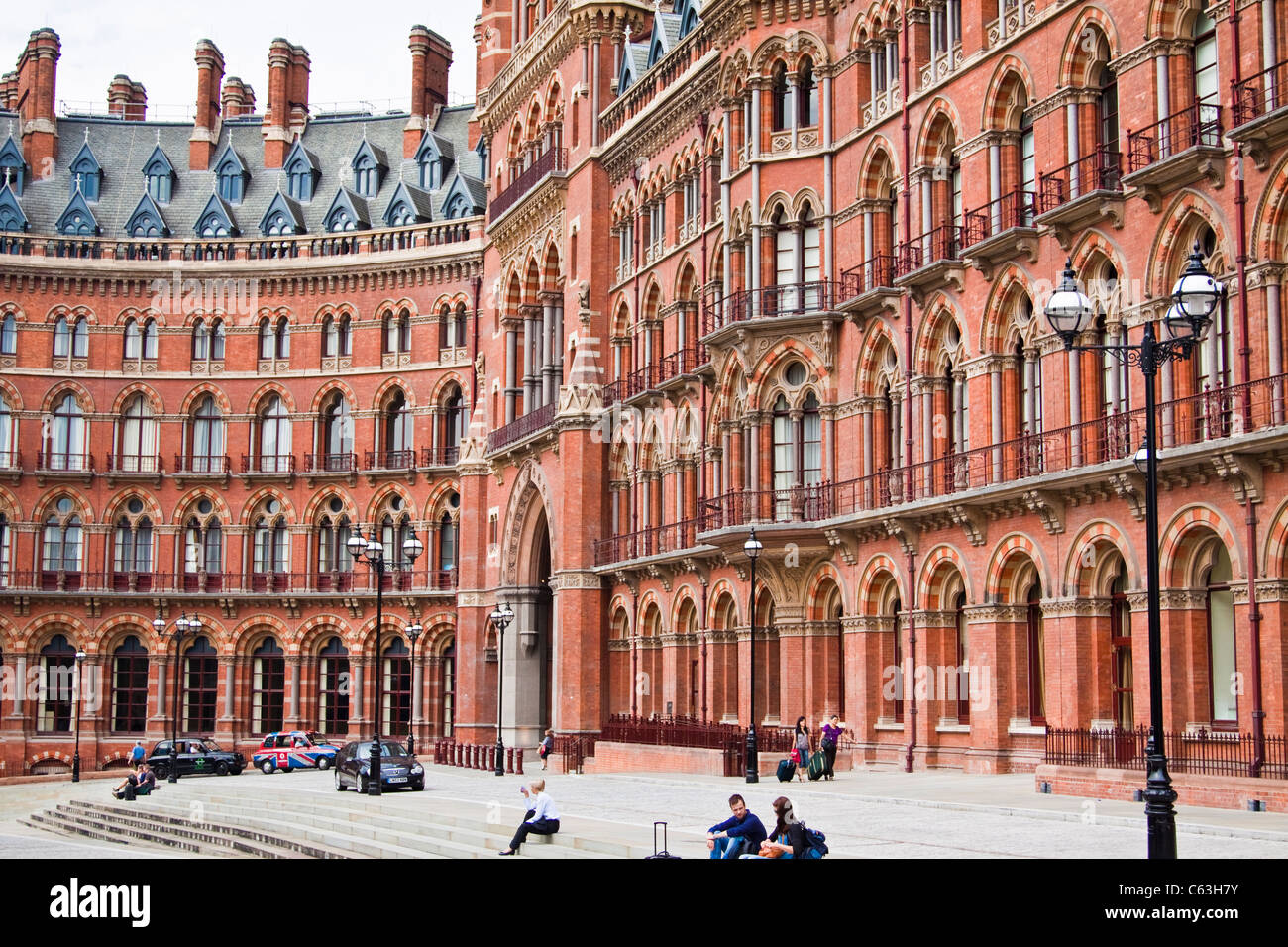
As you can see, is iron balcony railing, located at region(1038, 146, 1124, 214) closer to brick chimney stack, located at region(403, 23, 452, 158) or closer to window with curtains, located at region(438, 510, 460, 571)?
window with curtains, located at region(438, 510, 460, 571)

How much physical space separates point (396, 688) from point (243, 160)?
25.0m

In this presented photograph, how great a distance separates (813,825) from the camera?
84.1 feet

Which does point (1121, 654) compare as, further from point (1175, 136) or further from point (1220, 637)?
point (1175, 136)

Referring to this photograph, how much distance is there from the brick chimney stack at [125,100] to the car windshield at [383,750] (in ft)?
157

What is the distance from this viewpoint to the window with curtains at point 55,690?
68.7 meters

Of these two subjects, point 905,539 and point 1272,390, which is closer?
point 1272,390

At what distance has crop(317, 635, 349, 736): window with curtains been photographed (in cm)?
6931

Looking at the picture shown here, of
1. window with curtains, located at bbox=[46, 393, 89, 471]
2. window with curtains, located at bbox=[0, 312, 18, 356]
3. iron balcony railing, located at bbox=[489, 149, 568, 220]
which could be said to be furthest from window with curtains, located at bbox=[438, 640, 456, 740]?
window with curtains, located at bbox=[0, 312, 18, 356]

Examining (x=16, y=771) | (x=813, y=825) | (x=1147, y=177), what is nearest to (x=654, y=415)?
(x=1147, y=177)

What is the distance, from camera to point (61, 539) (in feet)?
229

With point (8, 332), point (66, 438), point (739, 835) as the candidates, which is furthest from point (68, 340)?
point (739, 835)

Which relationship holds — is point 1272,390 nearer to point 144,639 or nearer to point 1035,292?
point 1035,292

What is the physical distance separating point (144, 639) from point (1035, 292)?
46.9 meters

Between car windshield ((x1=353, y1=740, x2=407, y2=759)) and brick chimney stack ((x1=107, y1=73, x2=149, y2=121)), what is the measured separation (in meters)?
48.0
